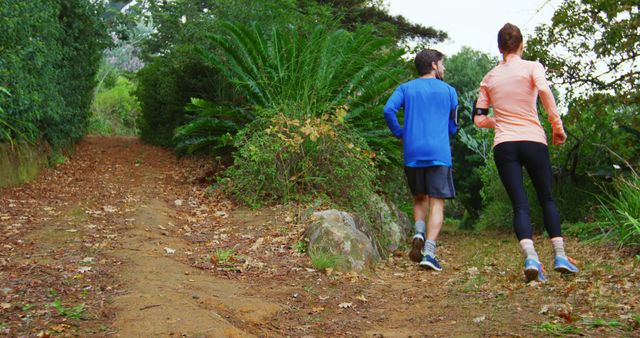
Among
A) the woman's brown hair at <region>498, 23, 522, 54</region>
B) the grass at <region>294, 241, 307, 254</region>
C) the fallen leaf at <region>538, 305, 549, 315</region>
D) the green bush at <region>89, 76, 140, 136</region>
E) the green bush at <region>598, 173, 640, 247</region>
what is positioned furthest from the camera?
the green bush at <region>89, 76, 140, 136</region>

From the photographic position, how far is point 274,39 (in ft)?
36.4

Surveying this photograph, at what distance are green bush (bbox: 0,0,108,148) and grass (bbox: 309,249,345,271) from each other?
15.6ft

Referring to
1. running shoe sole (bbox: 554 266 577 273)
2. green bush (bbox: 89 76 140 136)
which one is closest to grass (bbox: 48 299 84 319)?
running shoe sole (bbox: 554 266 577 273)

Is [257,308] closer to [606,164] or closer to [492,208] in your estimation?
[606,164]

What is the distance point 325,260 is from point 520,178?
68.1 inches

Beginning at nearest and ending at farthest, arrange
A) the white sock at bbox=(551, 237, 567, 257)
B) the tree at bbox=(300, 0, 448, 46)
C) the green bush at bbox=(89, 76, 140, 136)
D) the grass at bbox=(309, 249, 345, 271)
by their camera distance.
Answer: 1. the white sock at bbox=(551, 237, 567, 257)
2. the grass at bbox=(309, 249, 345, 271)
3. the tree at bbox=(300, 0, 448, 46)
4. the green bush at bbox=(89, 76, 140, 136)

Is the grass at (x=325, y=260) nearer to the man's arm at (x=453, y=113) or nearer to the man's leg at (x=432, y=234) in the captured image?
the man's leg at (x=432, y=234)

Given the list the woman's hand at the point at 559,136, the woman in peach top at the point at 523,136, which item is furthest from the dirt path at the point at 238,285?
the woman's hand at the point at 559,136

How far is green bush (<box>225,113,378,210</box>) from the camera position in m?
8.67

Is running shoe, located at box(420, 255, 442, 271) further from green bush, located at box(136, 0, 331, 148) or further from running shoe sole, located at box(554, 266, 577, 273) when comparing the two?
green bush, located at box(136, 0, 331, 148)

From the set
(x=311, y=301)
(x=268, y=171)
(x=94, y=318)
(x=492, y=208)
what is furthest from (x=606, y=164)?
(x=94, y=318)

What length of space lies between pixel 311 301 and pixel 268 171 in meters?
3.48

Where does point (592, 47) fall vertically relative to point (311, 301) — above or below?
above

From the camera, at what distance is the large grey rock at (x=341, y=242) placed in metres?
6.65
